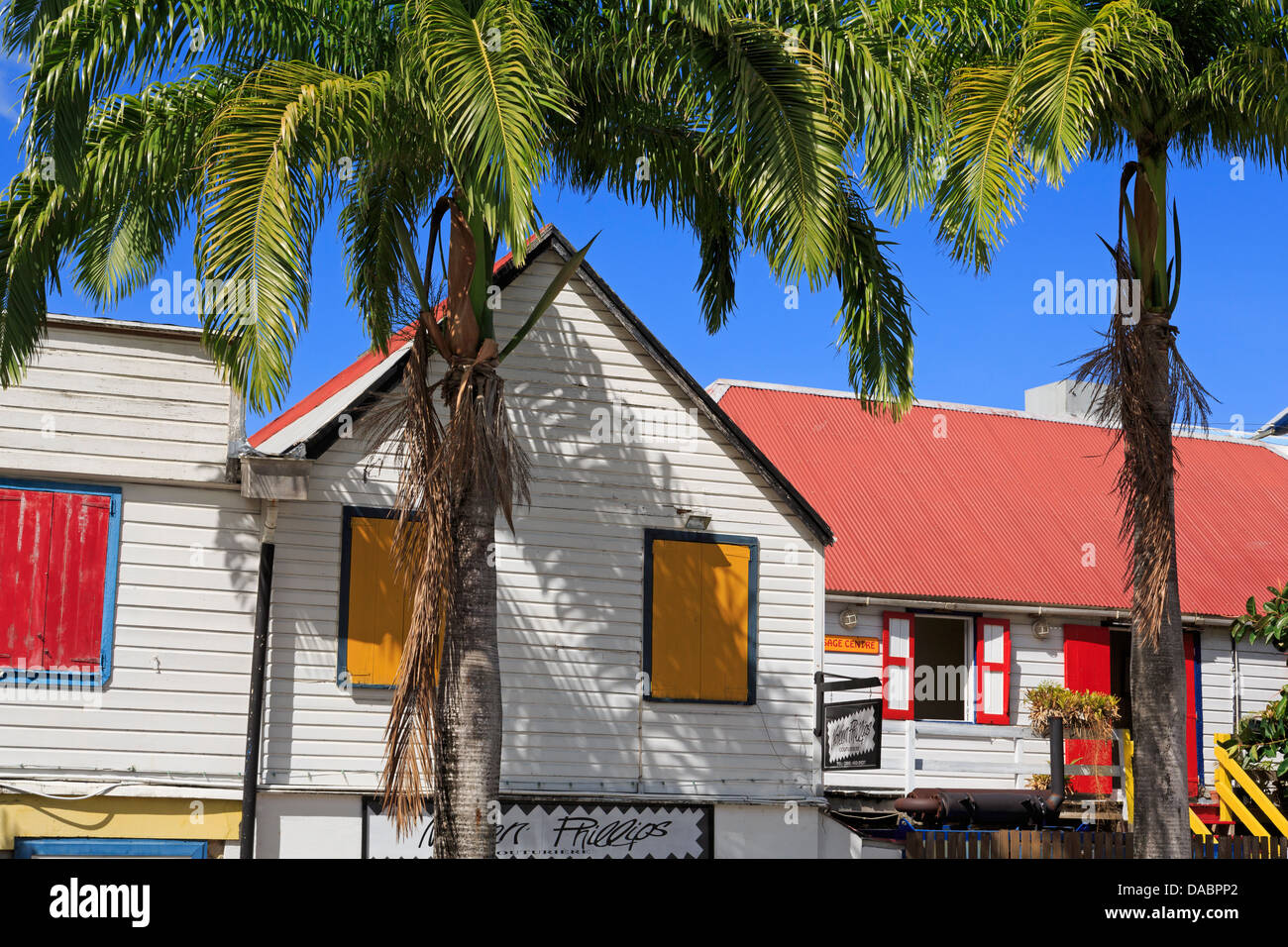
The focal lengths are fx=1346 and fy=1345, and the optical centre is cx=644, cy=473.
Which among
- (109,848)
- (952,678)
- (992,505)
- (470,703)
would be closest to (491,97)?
(470,703)

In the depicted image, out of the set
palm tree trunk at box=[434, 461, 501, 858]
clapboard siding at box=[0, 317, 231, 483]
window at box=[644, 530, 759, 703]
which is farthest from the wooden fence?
clapboard siding at box=[0, 317, 231, 483]

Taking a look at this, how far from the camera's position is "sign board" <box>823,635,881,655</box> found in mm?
19562

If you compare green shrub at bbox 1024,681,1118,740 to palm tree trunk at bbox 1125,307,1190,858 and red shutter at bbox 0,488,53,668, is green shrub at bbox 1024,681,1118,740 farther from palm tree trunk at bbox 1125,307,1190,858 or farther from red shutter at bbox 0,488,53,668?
red shutter at bbox 0,488,53,668

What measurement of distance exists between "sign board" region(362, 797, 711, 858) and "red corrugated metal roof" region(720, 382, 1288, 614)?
6.44 m

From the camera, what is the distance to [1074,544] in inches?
882

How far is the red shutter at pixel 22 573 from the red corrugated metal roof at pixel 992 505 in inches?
431

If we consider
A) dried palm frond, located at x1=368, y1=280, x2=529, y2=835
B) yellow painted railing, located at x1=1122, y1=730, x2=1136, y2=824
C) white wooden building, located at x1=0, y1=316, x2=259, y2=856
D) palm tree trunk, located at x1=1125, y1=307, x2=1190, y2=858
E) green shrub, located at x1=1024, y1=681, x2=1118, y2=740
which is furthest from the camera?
green shrub, located at x1=1024, y1=681, x2=1118, y2=740

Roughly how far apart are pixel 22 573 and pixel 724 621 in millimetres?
6854

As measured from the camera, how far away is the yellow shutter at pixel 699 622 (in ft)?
46.1

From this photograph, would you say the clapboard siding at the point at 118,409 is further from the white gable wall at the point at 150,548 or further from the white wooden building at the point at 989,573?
the white wooden building at the point at 989,573

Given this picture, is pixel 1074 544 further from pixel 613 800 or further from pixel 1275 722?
pixel 613 800

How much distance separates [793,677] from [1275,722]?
21.0 ft

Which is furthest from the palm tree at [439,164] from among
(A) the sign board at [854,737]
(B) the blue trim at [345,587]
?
(A) the sign board at [854,737]
